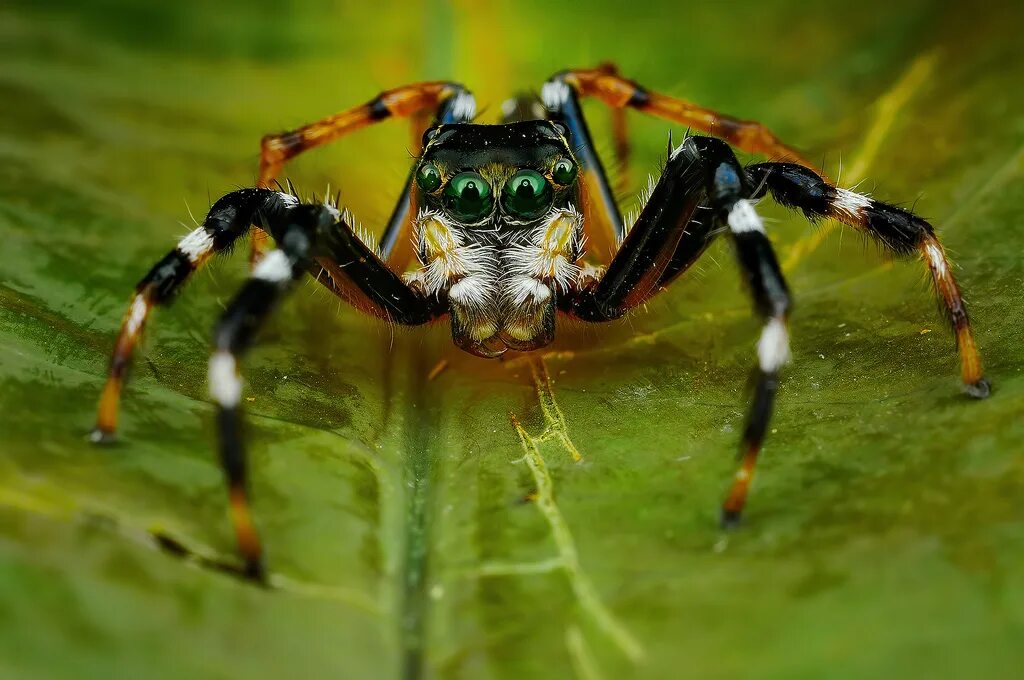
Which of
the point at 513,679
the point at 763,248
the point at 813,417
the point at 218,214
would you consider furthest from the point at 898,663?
the point at 218,214

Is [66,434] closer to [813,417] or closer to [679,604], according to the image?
[679,604]

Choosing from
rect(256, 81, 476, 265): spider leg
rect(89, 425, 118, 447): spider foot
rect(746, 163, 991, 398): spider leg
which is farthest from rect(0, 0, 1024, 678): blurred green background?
rect(256, 81, 476, 265): spider leg

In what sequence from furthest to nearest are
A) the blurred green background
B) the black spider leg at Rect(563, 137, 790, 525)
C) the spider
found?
the spider < the black spider leg at Rect(563, 137, 790, 525) < the blurred green background

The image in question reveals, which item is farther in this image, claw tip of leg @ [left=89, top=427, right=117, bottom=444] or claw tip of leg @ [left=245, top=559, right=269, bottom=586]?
claw tip of leg @ [left=89, top=427, right=117, bottom=444]

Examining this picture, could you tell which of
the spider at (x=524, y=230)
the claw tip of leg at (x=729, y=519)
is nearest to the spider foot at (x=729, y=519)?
the claw tip of leg at (x=729, y=519)

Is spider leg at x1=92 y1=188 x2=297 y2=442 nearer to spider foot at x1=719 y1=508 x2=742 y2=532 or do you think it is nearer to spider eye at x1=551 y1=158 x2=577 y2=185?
spider eye at x1=551 y1=158 x2=577 y2=185

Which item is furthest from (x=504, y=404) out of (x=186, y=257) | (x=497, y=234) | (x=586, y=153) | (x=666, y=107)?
(x=666, y=107)
